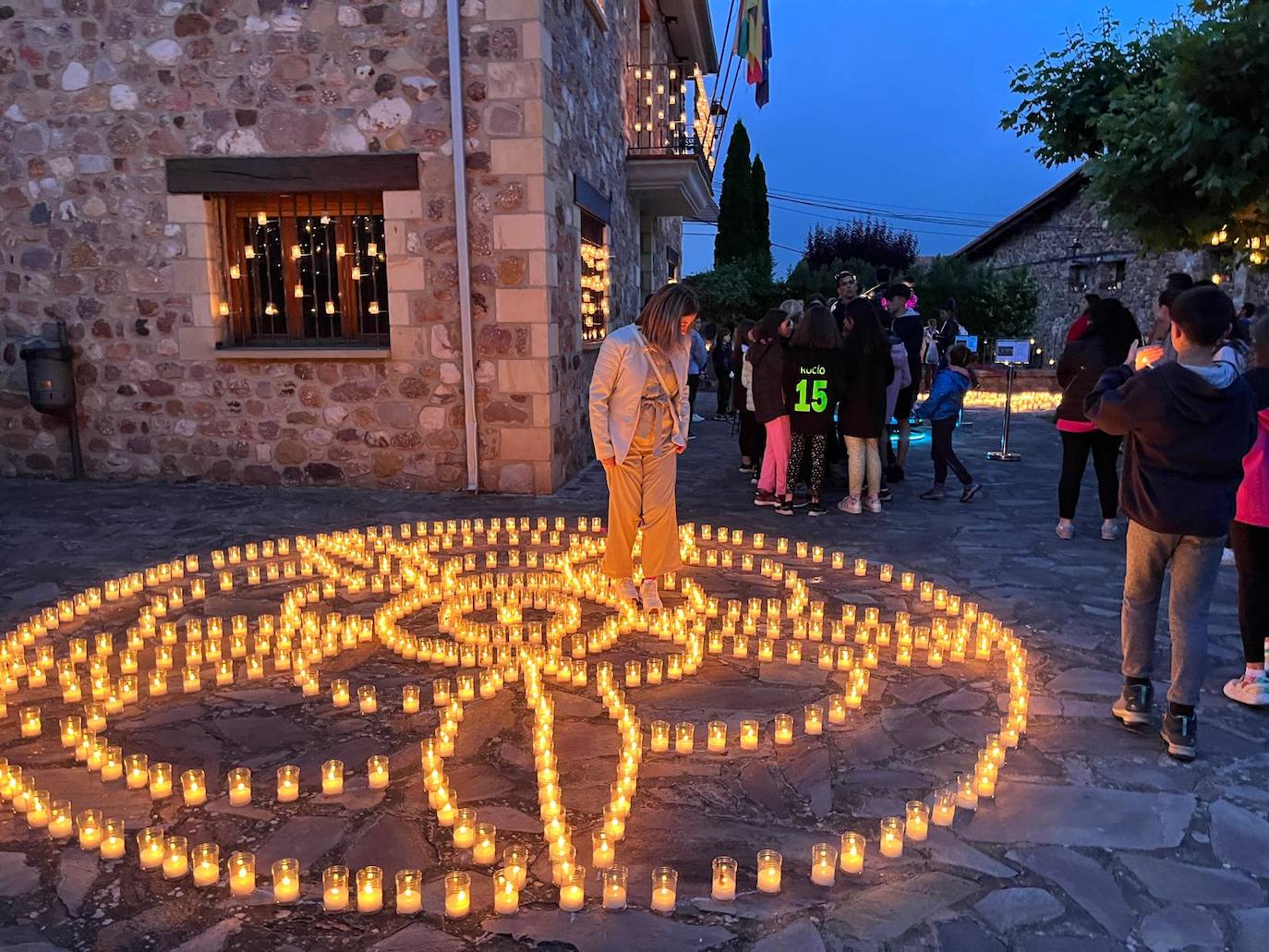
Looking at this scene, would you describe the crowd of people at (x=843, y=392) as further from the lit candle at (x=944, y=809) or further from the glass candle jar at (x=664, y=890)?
the glass candle jar at (x=664, y=890)

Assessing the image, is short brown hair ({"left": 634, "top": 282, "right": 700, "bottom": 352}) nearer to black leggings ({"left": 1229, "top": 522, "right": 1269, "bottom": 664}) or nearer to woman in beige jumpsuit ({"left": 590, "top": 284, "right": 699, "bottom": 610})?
woman in beige jumpsuit ({"left": 590, "top": 284, "right": 699, "bottom": 610})

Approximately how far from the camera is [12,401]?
384 inches

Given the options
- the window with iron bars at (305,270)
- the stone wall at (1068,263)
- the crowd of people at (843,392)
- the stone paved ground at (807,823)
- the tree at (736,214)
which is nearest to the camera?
the stone paved ground at (807,823)

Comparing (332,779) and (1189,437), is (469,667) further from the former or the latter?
(1189,437)

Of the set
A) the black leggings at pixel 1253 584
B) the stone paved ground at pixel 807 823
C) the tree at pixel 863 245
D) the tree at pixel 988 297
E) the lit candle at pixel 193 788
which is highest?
the tree at pixel 863 245

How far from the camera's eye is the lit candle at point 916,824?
319 centimetres

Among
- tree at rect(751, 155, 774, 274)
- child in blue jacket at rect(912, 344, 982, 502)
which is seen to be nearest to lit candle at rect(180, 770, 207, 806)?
child in blue jacket at rect(912, 344, 982, 502)

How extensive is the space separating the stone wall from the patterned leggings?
1685 cm

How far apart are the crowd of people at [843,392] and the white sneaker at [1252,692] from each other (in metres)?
4.01

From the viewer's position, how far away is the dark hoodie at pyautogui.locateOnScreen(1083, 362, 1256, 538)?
349 centimetres

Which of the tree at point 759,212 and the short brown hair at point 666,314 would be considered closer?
the short brown hair at point 666,314

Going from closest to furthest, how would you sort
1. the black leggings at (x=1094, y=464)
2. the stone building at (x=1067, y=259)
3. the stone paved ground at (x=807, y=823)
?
the stone paved ground at (x=807, y=823) → the black leggings at (x=1094, y=464) → the stone building at (x=1067, y=259)

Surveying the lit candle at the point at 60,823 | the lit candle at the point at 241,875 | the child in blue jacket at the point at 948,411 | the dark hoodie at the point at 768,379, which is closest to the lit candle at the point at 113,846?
the lit candle at the point at 60,823

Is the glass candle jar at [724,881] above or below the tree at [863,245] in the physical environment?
below
